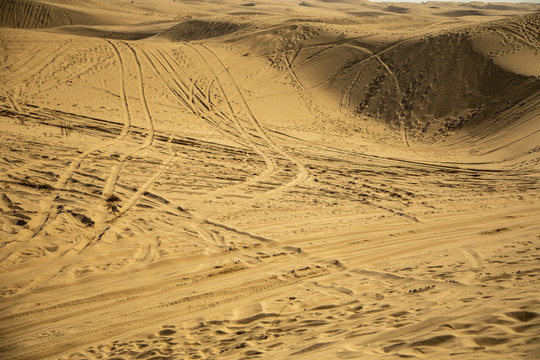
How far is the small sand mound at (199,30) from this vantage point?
26.2 metres

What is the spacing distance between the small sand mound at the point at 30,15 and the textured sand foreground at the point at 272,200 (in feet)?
71.5

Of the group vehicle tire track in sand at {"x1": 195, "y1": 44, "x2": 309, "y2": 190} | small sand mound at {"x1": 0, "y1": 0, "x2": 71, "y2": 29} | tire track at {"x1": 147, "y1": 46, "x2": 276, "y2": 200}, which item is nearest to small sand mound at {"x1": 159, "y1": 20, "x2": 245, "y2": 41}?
vehicle tire track in sand at {"x1": 195, "y1": 44, "x2": 309, "y2": 190}

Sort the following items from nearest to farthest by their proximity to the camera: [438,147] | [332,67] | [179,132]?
[179,132] → [438,147] → [332,67]

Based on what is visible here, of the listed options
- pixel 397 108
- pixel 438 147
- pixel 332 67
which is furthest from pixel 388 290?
pixel 332 67

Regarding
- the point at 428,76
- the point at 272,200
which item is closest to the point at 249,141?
the point at 272,200

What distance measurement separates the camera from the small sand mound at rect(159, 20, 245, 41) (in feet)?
85.8

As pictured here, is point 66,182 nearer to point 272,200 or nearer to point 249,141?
point 272,200

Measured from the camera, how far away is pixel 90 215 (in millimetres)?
6469

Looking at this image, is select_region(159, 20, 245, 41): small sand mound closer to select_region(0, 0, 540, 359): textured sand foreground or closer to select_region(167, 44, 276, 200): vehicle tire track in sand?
select_region(167, 44, 276, 200): vehicle tire track in sand

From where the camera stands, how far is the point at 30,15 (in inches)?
1494

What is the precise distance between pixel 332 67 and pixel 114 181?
13.7 m

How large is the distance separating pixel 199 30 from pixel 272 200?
23195 mm

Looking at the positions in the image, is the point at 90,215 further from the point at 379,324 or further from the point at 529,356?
the point at 529,356

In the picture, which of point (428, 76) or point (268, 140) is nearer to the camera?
point (268, 140)
